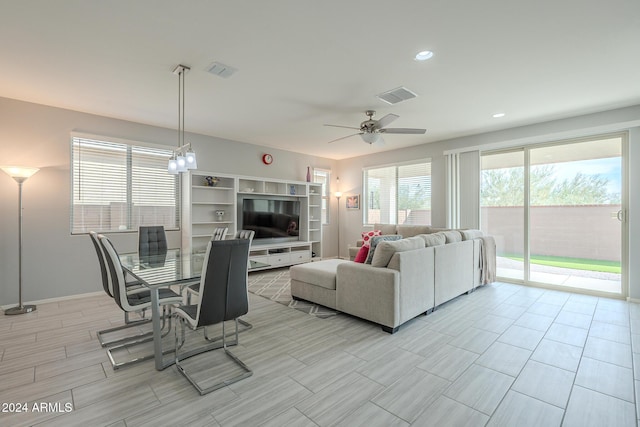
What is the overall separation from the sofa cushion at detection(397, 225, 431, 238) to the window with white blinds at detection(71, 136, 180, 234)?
4.25 meters

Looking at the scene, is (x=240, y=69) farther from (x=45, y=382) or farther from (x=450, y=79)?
(x=45, y=382)

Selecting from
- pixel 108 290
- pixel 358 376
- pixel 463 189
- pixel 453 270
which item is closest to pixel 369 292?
pixel 358 376

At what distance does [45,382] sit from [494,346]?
3.67 meters

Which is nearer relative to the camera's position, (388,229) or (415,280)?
(415,280)

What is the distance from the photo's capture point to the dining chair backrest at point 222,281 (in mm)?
2117

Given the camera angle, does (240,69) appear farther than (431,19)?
Yes

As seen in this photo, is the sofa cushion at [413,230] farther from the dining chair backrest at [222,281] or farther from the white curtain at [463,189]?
the dining chair backrest at [222,281]

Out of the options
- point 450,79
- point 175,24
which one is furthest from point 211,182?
point 450,79

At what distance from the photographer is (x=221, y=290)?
2.20 m

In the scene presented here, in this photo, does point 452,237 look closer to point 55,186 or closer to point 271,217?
point 271,217

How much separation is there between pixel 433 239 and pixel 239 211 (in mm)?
3613

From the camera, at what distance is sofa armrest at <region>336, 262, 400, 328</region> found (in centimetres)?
297

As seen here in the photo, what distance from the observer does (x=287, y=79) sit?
317cm

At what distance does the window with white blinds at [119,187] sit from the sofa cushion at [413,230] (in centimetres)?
425
